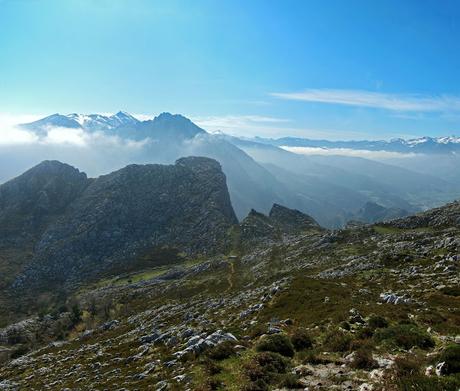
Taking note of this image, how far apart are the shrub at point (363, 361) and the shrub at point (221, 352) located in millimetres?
9313

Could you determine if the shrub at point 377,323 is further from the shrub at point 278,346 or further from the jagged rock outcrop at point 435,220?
the jagged rock outcrop at point 435,220

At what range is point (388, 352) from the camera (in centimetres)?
2394

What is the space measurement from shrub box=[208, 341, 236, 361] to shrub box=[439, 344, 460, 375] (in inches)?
551

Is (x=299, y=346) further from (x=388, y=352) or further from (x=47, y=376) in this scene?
(x=47, y=376)

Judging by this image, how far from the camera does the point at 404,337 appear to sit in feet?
83.5

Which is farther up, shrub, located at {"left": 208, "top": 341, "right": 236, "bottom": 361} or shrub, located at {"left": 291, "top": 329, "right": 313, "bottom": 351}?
shrub, located at {"left": 291, "top": 329, "right": 313, "bottom": 351}

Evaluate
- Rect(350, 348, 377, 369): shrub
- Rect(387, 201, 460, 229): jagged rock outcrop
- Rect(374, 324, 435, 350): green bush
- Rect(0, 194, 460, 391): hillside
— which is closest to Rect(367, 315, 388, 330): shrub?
Rect(0, 194, 460, 391): hillside

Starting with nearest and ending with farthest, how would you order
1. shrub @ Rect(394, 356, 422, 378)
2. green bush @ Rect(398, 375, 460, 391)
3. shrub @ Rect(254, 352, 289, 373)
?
green bush @ Rect(398, 375, 460, 391) → shrub @ Rect(394, 356, 422, 378) → shrub @ Rect(254, 352, 289, 373)

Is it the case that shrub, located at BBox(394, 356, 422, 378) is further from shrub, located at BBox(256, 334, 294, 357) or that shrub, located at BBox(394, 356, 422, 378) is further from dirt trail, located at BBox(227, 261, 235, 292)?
dirt trail, located at BBox(227, 261, 235, 292)

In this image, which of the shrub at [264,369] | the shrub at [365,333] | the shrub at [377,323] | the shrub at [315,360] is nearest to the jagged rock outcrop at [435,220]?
the shrub at [377,323]

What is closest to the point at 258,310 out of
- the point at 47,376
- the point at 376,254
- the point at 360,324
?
the point at 360,324

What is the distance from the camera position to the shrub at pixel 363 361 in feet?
70.8

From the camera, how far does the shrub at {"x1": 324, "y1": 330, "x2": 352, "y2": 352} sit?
26078 millimetres

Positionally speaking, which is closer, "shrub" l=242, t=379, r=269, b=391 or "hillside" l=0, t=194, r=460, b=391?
"shrub" l=242, t=379, r=269, b=391
